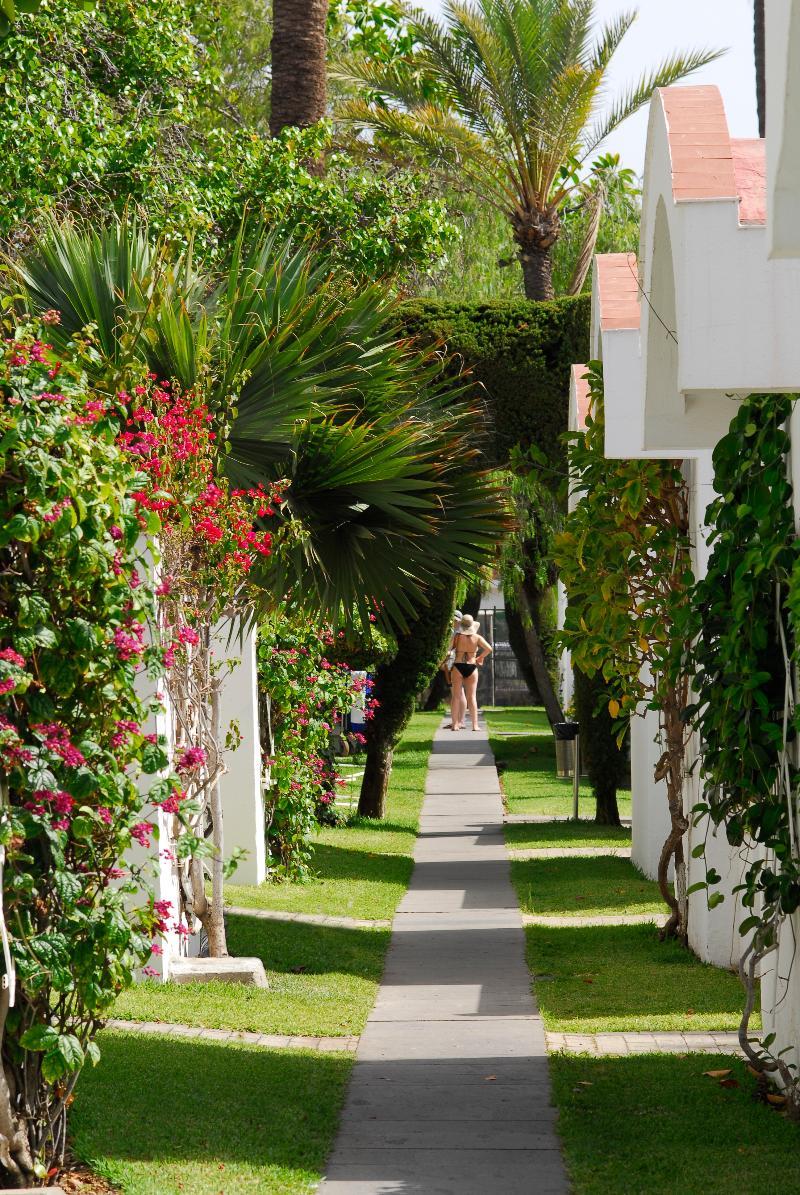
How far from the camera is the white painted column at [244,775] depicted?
38.8 ft

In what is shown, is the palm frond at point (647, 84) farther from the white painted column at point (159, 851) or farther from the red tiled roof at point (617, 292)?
the white painted column at point (159, 851)

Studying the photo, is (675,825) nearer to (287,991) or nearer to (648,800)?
(648,800)

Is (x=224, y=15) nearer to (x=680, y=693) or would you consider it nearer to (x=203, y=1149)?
(x=680, y=693)

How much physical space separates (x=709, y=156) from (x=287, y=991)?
17.3ft

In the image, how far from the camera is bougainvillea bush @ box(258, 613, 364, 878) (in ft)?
41.0

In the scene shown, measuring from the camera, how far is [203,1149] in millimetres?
5371

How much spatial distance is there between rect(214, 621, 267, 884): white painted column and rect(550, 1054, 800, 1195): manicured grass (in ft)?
17.9

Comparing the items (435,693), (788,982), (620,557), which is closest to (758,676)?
(788,982)

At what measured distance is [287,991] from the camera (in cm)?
840

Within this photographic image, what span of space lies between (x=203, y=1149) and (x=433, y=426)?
213 inches

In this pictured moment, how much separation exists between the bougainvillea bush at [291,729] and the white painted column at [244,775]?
370 mm

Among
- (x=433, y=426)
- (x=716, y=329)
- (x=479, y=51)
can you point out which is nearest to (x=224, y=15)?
(x=479, y=51)

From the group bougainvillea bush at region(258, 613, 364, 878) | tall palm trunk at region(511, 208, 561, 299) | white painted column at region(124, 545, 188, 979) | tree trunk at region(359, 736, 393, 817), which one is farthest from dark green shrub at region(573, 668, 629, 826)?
white painted column at region(124, 545, 188, 979)

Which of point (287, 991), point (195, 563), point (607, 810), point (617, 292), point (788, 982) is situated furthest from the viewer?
point (607, 810)
